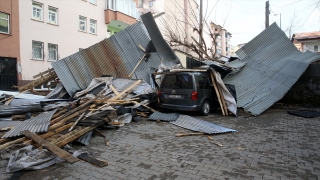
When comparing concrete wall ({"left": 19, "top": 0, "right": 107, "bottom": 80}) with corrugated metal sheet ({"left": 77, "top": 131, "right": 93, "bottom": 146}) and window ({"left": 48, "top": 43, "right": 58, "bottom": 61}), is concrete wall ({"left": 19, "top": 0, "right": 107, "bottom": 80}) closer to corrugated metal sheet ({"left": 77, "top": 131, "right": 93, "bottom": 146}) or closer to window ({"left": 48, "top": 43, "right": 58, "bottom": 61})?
window ({"left": 48, "top": 43, "right": 58, "bottom": 61})

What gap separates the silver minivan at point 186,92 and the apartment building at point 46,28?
13.5m

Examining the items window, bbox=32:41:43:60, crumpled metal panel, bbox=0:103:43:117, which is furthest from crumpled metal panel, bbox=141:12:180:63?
window, bbox=32:41:43:60

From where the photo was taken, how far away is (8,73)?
54.5 feet

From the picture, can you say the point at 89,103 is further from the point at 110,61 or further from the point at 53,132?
the point at 110,61

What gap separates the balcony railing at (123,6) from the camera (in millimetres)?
24875

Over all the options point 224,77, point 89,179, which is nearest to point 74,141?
point 89,179

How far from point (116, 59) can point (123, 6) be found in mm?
15756

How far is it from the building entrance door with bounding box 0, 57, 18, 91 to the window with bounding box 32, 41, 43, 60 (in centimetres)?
179

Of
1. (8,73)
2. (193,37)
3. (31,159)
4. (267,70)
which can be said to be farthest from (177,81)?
(8,73)

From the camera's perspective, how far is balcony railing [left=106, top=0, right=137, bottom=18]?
2488 cm

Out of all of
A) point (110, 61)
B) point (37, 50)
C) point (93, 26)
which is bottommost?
point (110, 61)

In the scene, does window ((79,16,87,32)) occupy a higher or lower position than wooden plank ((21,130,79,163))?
higher

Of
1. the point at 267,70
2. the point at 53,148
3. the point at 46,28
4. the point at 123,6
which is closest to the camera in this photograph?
the point at 53,148

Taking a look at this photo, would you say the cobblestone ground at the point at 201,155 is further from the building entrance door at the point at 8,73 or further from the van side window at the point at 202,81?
the building entrance door at the point at 8,73
